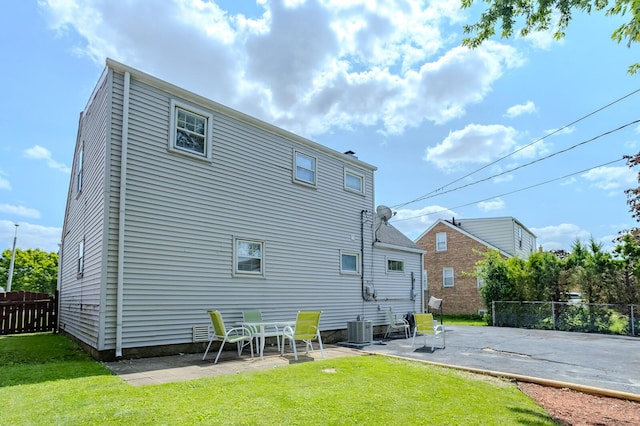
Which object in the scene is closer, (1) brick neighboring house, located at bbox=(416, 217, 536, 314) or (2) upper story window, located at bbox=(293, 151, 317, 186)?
(2) upper story window, located at bbox=(293, 151, 317, 186)

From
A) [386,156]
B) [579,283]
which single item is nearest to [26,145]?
[386,156]

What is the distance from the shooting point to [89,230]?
9266 millimetres

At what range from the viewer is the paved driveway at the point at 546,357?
276 inches

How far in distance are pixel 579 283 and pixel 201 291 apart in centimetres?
1700

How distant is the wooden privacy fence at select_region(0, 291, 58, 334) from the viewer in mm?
12266

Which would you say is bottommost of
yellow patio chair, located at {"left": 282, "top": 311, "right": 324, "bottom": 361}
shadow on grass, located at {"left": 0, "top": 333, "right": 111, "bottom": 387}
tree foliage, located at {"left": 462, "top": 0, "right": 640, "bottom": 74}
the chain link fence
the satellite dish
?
the chain link fence

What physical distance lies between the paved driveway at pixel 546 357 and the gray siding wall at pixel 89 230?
674cm

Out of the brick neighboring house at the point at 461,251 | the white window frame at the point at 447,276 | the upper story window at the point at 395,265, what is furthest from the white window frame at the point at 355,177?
the white window frame at the point at 447,276

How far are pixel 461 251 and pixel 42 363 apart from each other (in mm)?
24603

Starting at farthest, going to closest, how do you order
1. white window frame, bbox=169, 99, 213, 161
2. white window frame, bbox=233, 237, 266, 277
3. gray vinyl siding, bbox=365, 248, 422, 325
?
1. gray vinyl siding, bbox=365, 248, 422, 325
2. white window frame, bbox=233, 237, 266, 277
3. white window frame, bbox=169, 99, 213, 161

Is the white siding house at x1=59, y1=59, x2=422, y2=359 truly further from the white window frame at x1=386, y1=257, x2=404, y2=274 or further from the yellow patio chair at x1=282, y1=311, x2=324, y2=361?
the yellow patio chair at x1=282, y1=311, x2=324, y2=361

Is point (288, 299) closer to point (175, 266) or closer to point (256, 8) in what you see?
point (175, 266)

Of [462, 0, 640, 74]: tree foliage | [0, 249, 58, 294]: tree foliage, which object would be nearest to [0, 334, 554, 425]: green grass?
[462, 0, 640, 74]: tree foliage

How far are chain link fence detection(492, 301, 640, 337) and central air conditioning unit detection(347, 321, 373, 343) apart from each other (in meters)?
10.7
